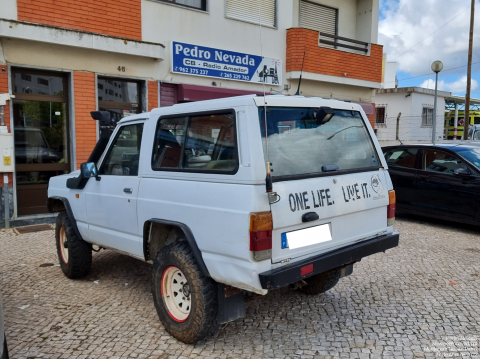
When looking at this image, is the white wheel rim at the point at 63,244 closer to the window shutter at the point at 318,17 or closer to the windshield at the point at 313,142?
the windshield at the point at 313,142

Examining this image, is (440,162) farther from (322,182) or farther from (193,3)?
(193,3)

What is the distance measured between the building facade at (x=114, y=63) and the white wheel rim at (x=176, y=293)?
4.79 metres

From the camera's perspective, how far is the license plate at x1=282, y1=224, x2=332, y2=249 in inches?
121

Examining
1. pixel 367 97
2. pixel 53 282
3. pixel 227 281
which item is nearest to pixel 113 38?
pixel 53 282

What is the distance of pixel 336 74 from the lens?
12742 millimetres

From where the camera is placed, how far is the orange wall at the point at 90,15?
7.76 metres

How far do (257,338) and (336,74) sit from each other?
10.6 metres

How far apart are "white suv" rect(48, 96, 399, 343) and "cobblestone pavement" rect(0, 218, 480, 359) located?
397mm

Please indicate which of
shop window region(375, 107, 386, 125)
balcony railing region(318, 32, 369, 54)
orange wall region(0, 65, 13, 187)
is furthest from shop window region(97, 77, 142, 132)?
shop window region(375, 107, 386, 125)

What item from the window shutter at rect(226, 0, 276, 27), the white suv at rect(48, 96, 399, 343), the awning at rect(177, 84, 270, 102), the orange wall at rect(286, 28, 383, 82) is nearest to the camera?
the white suv at rect(48, 96, 399, 343)

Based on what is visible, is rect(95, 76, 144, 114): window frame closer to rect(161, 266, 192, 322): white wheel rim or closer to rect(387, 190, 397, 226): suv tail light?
rect(161, 266, 192, 322): white wheel rim

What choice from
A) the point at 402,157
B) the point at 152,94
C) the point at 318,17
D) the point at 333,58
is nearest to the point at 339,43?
the point at 333,58

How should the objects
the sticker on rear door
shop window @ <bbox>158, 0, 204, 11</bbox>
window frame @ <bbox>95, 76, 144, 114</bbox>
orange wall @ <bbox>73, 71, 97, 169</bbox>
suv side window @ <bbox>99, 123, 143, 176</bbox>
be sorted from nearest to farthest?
the sticker on rear door < suv side window @ <bbox>99, 123, 143, 176</bbox> < orange wall @ <bbox>73, 71, 97, 169</bbox> < window frame @ <bbox>95, 76, 144, 114</bbox> < shop window @ <bbox>158, 0, 204, 11</bbox>

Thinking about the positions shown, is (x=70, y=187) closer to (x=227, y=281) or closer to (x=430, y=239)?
(x=227, y=281)
